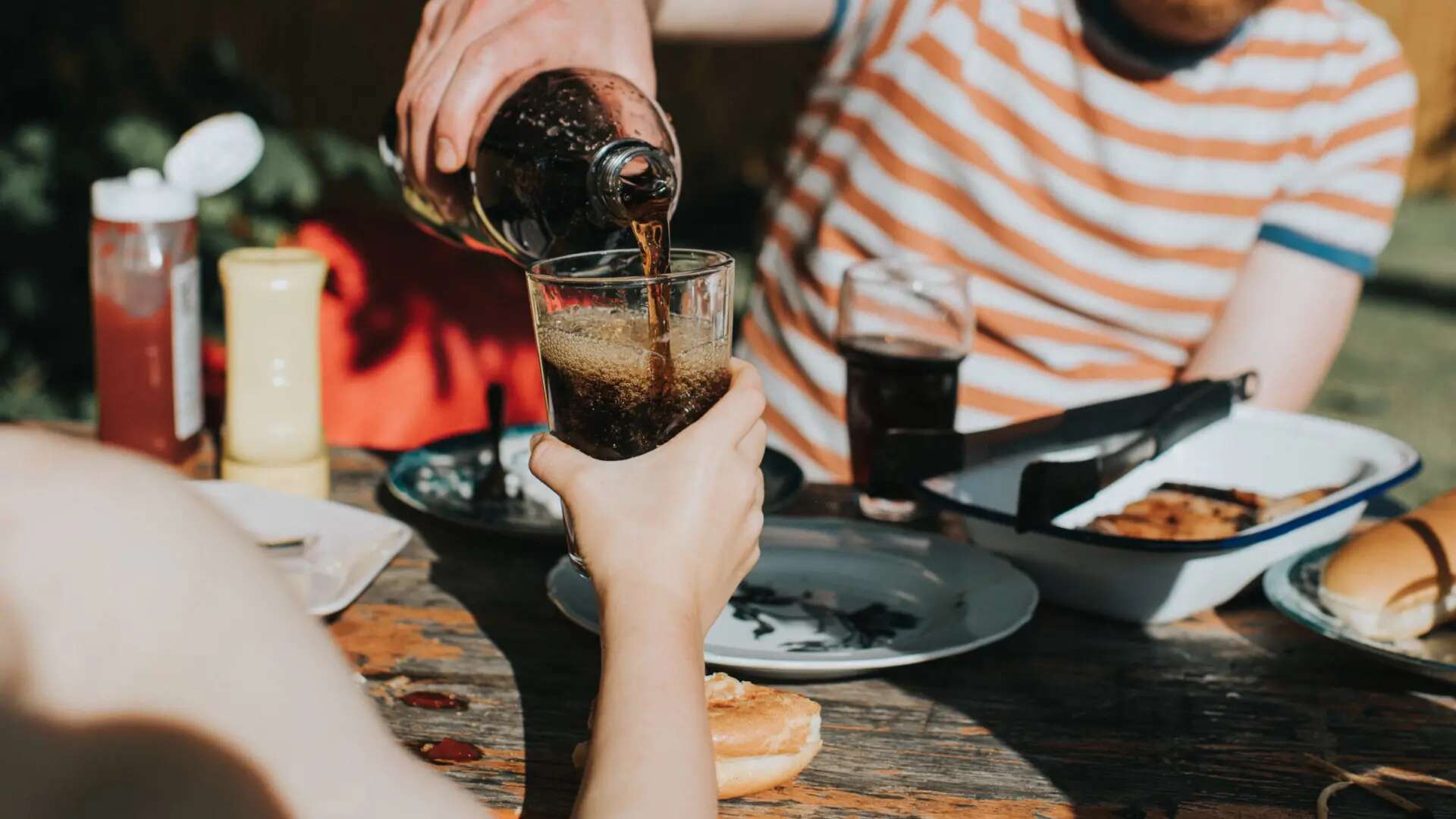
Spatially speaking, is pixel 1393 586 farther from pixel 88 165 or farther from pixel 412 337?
pixel 88 165

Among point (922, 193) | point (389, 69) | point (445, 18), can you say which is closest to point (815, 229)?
point (922, 193)

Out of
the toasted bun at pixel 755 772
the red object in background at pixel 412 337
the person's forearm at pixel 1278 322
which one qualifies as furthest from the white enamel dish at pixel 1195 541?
the red object in background at pixel 412 337

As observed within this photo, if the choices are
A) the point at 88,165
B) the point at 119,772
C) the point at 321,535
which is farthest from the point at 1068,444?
the point at 88,165

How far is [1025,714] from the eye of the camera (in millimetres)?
1328

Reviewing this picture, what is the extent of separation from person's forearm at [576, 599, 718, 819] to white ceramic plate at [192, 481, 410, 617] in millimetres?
593

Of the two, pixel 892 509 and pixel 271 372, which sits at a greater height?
pixel 271 372

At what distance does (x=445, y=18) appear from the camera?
5.93ft

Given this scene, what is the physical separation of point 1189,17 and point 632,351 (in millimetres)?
1487

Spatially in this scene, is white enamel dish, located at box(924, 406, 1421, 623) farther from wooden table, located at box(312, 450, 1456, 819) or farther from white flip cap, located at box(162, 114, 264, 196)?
white flip cap, located at box(162, 114, 264, 196)

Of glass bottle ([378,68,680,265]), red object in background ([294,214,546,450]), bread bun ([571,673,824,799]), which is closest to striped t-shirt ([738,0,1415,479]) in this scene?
red object in background ([294,214,546,450])

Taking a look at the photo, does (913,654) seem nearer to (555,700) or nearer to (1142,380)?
(555,700)

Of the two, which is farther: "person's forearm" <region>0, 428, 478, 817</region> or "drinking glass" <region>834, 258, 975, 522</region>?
"drinking glass" <region>834, 258, 975, 522</region>

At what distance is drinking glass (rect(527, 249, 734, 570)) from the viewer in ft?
3.84

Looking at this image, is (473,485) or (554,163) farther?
(473,485)
